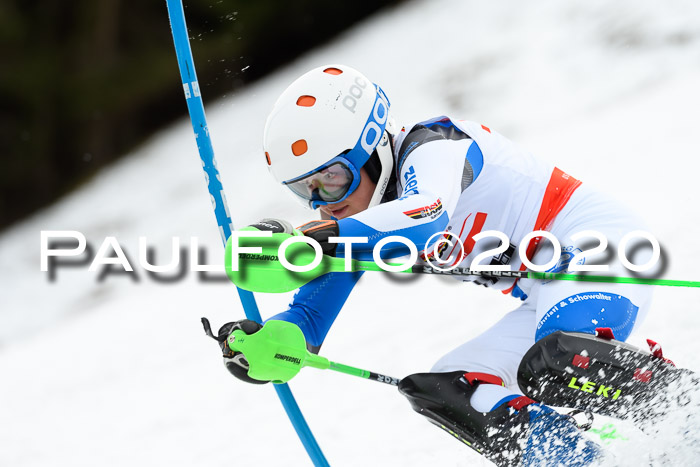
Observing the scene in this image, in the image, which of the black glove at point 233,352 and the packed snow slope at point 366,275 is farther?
the packed snow slope at point 366,275

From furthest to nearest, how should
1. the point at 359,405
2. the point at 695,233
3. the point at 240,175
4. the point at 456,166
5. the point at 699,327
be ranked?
the point at 240,175
the point at 695,233
the point at 359,405
the point at 699,327
the point at 456,166

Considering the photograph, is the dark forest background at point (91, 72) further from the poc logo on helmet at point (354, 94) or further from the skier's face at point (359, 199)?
the skier's face at point (359, 199)

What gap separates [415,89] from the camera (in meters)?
11.2

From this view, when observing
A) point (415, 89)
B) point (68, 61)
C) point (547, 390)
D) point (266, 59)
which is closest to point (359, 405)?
point (547, 390)

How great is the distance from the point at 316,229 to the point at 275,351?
1.78 feet

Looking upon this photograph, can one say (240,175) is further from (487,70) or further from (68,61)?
(68,61)

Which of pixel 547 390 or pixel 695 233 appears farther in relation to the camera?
pixel 695 233

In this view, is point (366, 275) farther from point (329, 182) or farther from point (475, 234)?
point (329, 182)

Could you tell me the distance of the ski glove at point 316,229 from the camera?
2.41 meters

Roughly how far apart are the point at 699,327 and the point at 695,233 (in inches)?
56.6

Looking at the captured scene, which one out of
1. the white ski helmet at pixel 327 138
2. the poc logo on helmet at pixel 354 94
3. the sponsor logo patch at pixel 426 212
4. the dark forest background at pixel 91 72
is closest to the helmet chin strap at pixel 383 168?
the white ski helmet at pixel 327 138

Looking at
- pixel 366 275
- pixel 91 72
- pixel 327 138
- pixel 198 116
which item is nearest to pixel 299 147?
pixel 327 138

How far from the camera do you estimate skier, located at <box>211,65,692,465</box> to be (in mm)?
2537

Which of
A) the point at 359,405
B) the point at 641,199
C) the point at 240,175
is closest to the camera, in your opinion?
the point at 359,405
